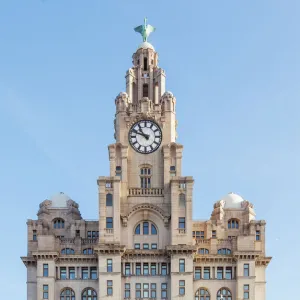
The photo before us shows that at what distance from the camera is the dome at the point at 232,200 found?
507 ft

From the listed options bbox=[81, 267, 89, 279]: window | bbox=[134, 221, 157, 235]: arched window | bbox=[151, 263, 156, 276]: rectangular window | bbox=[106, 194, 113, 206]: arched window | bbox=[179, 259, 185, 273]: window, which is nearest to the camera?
bbox=[179, 259, 185, 273]: window

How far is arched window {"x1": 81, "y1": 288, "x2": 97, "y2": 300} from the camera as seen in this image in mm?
147750

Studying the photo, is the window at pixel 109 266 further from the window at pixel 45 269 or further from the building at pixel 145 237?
the window at pixel 45 269

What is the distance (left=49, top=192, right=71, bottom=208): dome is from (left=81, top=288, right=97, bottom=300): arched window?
490 inches

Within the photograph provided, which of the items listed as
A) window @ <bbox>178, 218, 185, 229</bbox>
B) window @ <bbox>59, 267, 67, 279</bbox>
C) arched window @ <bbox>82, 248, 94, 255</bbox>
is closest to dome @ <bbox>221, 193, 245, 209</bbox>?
window @ <bbox>178, 218, 185, 229</bbox>

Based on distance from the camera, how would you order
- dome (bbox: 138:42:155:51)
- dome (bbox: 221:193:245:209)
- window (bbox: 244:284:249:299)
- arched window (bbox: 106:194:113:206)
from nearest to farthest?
1. window (bbox: 244:284:249:299)
2. arched window (bbox: 106:194:113:206)
3. dome (bbox: 221:193:245:209)
4. dome (bbox: 138:42:155:51)

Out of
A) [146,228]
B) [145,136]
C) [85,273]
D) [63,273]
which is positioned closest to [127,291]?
[85,273]

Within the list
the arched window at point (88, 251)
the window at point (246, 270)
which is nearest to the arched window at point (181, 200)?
the window at point (246, 270)

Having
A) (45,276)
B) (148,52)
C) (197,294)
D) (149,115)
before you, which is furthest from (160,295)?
(148,52)

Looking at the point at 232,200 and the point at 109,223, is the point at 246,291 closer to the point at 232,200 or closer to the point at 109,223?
the point at 232,200

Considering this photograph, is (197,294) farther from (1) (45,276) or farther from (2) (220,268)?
(1) (45,276)

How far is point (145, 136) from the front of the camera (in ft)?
506

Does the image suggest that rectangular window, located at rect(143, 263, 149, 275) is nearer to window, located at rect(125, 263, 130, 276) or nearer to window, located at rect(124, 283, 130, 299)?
window, located at rect(125, 263, 130, 276)

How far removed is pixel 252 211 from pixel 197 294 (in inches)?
558
